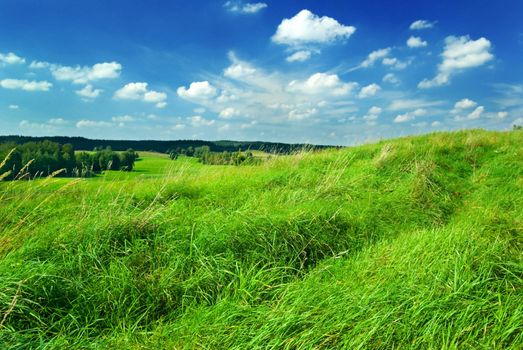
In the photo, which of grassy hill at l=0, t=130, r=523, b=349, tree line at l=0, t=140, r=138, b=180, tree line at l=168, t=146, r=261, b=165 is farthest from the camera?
tree line at l=168, t=146, r=261, b=165

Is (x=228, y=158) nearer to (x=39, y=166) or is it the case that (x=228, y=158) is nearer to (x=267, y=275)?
(x=39, y=166)

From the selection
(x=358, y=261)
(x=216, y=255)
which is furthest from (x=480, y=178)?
(x=216, y=255)

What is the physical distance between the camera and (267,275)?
12.1 feet

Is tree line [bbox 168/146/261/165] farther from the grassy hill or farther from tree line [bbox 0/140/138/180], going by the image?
the grassy hill

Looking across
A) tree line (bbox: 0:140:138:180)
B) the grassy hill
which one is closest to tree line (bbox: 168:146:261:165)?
tree line (bbox: 0:140:138:180)

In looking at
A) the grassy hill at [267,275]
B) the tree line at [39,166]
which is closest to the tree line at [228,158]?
the tree line at [39,166]

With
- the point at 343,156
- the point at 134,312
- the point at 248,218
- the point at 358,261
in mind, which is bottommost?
the point at 134,312

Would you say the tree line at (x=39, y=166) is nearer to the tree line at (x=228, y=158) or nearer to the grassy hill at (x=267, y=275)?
the grassy hill at (x=267, y=275)

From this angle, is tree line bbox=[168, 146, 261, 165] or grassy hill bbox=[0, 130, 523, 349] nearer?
grassy hill bbox=[0, 130, 523, 349]

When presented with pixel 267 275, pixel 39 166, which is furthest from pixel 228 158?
pixel 267 275

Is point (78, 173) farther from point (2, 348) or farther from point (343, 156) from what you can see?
point (343, 156)

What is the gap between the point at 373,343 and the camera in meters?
2.57

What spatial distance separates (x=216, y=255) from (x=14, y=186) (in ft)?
13.7

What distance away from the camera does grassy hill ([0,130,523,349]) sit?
8.96 feet
